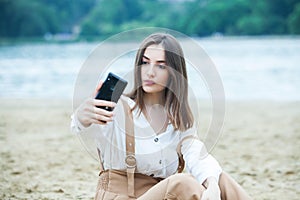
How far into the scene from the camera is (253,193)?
368cm

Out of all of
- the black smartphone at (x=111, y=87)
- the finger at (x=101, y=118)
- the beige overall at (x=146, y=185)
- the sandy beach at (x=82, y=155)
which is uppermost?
the black smartphone at (x=111, y=87)

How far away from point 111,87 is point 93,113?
0.39 feet

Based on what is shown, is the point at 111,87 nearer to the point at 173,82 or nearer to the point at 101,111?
the point at 101,111

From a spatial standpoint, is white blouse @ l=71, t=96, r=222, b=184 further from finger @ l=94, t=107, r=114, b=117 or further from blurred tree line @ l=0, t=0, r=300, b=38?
blurred tree line @ l=0, t=0, r=300, b=38

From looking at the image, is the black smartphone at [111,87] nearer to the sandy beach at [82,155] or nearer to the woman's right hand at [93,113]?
the woman's right hand at [93,113]

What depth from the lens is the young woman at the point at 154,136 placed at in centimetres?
223

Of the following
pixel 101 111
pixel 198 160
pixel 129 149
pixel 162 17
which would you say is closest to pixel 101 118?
pixel 101 111

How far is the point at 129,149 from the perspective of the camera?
7.29ft

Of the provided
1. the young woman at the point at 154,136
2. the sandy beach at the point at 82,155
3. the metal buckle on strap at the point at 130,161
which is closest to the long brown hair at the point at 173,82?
the young woman at the point at 154,136

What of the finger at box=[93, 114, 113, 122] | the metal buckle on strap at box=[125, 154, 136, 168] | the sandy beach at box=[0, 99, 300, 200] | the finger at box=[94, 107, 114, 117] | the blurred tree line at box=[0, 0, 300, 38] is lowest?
the sandy beach at box=[0, 99, 300, 200]

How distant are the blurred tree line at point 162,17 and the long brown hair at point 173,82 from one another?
3766 cm

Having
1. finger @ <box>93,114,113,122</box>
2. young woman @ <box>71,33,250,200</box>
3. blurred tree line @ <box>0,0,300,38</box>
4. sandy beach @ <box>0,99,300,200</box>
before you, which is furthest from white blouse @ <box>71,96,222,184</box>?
blurred tree line @ <box>0,0,300,38</box>

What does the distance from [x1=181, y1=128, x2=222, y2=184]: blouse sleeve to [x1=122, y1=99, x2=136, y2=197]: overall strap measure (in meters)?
0.24

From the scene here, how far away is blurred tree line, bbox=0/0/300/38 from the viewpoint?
41.9 meters
